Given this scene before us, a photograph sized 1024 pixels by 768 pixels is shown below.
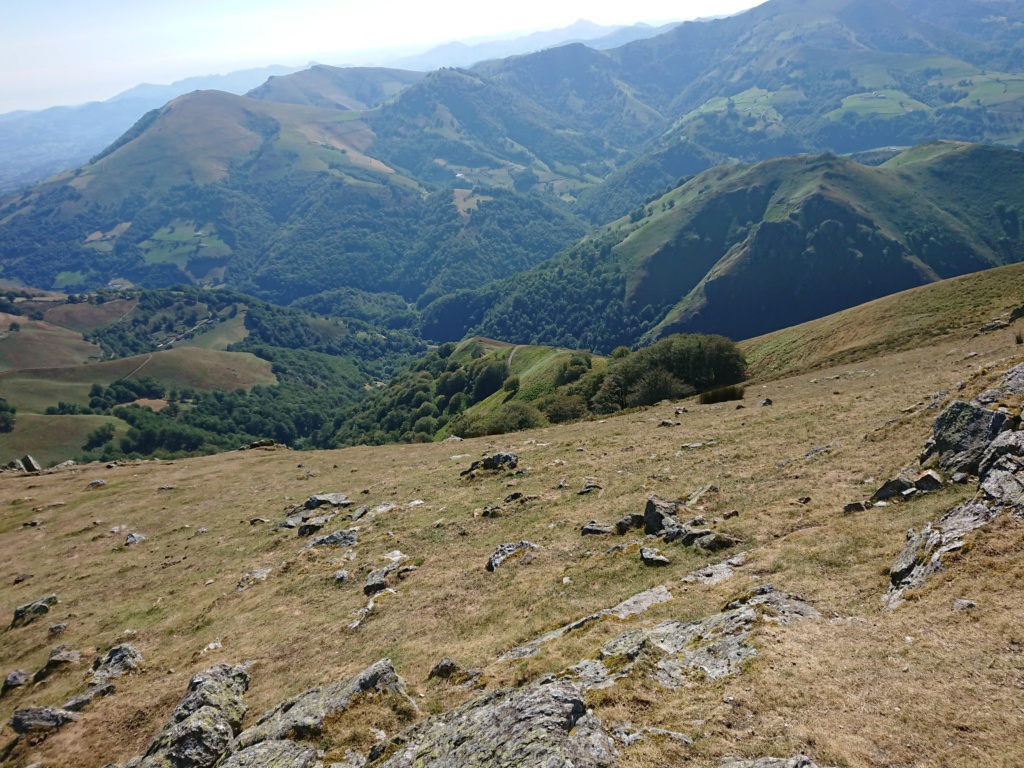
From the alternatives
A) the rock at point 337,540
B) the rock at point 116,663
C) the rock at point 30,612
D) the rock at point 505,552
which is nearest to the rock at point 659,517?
the rock at point 505,552

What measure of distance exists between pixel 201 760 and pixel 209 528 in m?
29.4

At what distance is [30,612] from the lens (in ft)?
107

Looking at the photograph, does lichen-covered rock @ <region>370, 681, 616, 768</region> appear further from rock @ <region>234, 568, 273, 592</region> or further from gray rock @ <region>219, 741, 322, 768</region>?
rock @ <region>234, 568, 273, 592</region>

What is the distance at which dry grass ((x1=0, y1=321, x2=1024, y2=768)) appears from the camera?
38.3ft

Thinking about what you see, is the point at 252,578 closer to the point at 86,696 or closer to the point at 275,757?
the point at 86,696

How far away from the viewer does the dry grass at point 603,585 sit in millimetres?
11672

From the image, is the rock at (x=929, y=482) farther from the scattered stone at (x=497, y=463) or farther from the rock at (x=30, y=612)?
the rock at (x=30, y=612)

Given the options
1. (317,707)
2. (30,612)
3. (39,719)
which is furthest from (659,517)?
(30,612)

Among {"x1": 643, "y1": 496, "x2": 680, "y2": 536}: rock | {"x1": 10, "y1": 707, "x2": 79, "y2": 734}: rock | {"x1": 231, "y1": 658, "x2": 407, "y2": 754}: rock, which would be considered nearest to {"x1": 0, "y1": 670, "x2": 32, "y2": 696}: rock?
{"x1": 10, "y1": 707, "x2": 79, "y2": 734}: rock

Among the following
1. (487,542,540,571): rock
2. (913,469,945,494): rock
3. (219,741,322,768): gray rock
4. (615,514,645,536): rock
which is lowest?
(487,542,540,571): rock

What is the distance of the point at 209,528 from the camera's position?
4200 cm

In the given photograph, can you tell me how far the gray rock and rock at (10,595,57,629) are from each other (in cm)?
2585

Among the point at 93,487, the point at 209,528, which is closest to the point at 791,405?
the point at 209,528

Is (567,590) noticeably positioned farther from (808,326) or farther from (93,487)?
(808,326)
